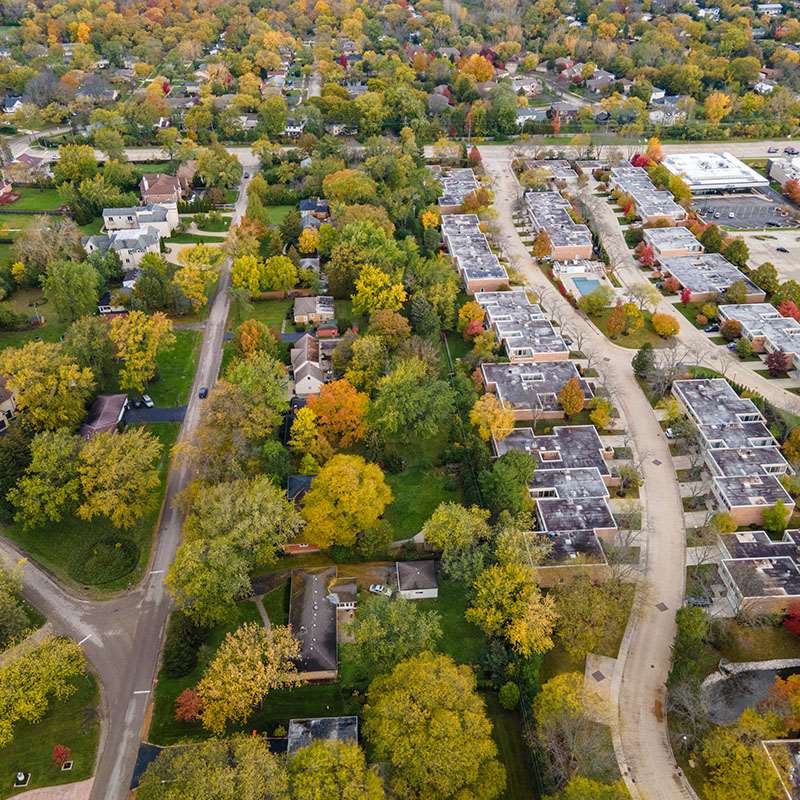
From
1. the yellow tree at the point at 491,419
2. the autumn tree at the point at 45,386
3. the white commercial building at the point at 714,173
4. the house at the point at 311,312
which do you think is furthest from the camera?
the white commercial building at the point at 714,173

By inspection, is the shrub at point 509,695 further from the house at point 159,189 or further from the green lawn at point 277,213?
the house at point 159,189

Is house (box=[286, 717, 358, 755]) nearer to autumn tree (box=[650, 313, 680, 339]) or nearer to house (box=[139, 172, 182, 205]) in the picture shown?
autumn tree (box=[650, 313, 680, 339])

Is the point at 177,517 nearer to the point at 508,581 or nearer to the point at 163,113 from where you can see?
the point at 508,581

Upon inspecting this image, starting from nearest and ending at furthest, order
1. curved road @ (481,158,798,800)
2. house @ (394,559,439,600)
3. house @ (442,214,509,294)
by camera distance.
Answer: curved road @ (481,158,798,800), house @ (394,559,439,600), house @ (442,214,509,294)

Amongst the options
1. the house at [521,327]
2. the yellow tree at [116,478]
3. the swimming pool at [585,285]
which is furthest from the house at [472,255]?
the yellow tree at [116,478]

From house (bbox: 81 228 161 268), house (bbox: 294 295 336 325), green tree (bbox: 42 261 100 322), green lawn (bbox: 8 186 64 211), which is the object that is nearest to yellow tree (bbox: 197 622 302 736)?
house (bbox: 294 295 336 325)

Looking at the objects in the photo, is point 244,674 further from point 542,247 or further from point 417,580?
point 542,247
